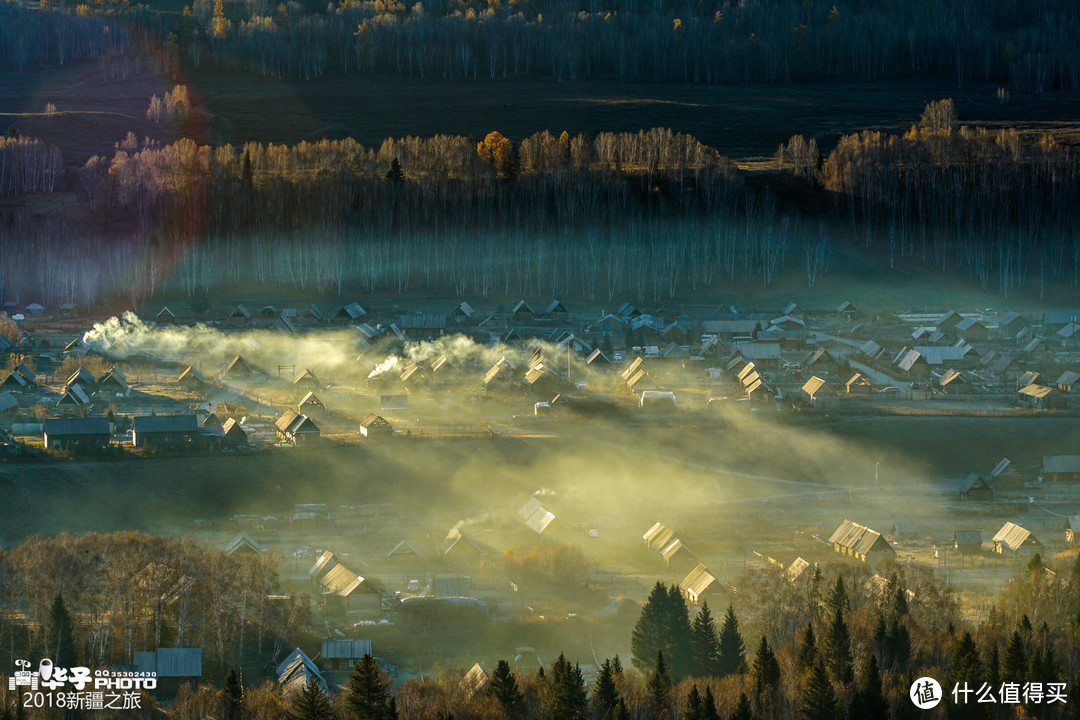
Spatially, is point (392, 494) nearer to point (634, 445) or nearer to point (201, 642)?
point (634, 445)

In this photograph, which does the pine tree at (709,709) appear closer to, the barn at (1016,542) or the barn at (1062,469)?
the barn at (1016,542)

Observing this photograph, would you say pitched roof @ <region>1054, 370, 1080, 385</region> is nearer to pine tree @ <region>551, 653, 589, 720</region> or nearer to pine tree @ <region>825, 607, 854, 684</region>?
pine tree @ <region>825, 607, 854, 684</region>

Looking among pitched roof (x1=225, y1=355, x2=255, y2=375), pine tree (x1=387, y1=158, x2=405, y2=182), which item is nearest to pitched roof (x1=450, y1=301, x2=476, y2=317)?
pitched roof (x1=225, y1=355, x2=255, y2=375)

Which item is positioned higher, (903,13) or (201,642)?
(903,13)

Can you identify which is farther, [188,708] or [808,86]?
[808,86]

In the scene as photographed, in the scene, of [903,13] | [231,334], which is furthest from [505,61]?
[231,334]

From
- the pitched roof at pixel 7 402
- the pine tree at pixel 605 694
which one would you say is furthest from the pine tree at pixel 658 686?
the pitched roof at pixel 7 402

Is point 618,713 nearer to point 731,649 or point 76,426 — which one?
point 731,649
